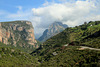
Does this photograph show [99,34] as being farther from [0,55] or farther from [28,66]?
[0,55]

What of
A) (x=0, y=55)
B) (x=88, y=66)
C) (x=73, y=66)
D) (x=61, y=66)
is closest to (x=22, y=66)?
(x=0, y=55)

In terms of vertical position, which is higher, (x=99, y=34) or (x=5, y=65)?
(x=99, y=34)

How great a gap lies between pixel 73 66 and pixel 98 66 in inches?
969

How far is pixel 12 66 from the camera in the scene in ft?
527

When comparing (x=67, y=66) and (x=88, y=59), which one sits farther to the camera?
(x=67, y=66)

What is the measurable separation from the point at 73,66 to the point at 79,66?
5562 millimetres

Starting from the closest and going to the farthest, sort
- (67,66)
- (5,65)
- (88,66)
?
(88,66) < (67,66) < (5,65)

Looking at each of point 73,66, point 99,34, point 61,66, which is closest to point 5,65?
point 61,66

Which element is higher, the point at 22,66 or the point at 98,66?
the point at 98,66

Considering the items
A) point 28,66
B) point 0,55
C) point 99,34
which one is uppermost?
point 99,34

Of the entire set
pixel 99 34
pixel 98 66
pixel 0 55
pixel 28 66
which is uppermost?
pixel 99 34

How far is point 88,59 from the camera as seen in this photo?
89688 mm

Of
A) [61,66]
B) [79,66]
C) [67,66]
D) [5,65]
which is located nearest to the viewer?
[79,66]

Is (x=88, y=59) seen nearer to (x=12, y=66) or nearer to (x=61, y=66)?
(x=61, y=66)
